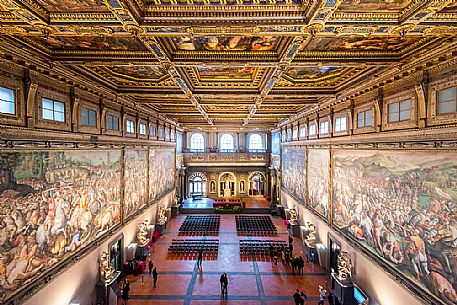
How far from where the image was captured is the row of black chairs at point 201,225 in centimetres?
2088

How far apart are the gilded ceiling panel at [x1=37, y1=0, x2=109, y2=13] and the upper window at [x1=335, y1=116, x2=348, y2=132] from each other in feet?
34.3

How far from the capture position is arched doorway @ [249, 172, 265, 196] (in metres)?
34.6

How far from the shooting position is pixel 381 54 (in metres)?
7.29

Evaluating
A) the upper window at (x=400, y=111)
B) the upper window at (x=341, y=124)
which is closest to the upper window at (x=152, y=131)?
the upper window at (x=341, y=124)

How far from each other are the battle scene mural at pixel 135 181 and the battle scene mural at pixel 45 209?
2.52 meters

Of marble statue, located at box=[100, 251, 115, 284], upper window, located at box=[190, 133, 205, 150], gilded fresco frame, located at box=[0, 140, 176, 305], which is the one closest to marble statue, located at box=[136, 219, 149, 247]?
gilded fresco frame, located at box=[0, 140, 176, 305]

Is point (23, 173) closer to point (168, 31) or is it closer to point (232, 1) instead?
point (168, 31)

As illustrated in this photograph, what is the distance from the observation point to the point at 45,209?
750 cm

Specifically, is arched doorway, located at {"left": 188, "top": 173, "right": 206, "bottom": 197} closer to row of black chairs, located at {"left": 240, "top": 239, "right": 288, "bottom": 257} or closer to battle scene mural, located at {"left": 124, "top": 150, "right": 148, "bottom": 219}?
row of black chairs, located at {"left": 240, "top": 239, "right": 288, "bottom": 257}

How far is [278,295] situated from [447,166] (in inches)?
366

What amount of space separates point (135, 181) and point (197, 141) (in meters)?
19.0

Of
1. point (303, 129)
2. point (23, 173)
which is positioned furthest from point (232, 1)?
point (303, 129)

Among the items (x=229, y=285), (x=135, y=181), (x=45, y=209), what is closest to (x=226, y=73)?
(x=45, y=209)

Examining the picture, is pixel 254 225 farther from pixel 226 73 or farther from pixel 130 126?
pixel 226 73
